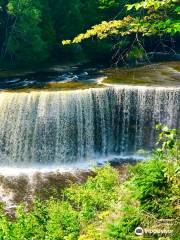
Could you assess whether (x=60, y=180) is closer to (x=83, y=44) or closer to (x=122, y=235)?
(x=122, y=235)

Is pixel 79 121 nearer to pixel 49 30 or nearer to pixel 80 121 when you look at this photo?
pixel 80 121

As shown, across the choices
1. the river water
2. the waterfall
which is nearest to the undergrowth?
the river water

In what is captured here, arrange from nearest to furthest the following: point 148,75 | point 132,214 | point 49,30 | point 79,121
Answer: point 132,214
point 79,121
point 148,75
point 49,30

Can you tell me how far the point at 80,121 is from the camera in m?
16.8

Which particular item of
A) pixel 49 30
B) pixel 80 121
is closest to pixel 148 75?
pixel 80 121

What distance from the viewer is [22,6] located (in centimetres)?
2130

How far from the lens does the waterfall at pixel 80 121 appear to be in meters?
16.3

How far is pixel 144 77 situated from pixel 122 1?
7760mm

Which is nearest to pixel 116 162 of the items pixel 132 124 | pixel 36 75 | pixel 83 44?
pixel 132 124

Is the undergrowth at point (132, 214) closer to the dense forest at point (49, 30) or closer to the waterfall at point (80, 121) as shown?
the waterfall at point (80, 121)

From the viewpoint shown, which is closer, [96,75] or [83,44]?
[96,75]

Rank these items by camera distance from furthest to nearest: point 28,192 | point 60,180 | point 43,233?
point 60,180
point 28,192
point 43,233

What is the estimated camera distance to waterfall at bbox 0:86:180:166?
1628 centimetres

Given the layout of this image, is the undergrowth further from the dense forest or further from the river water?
the dense forest
